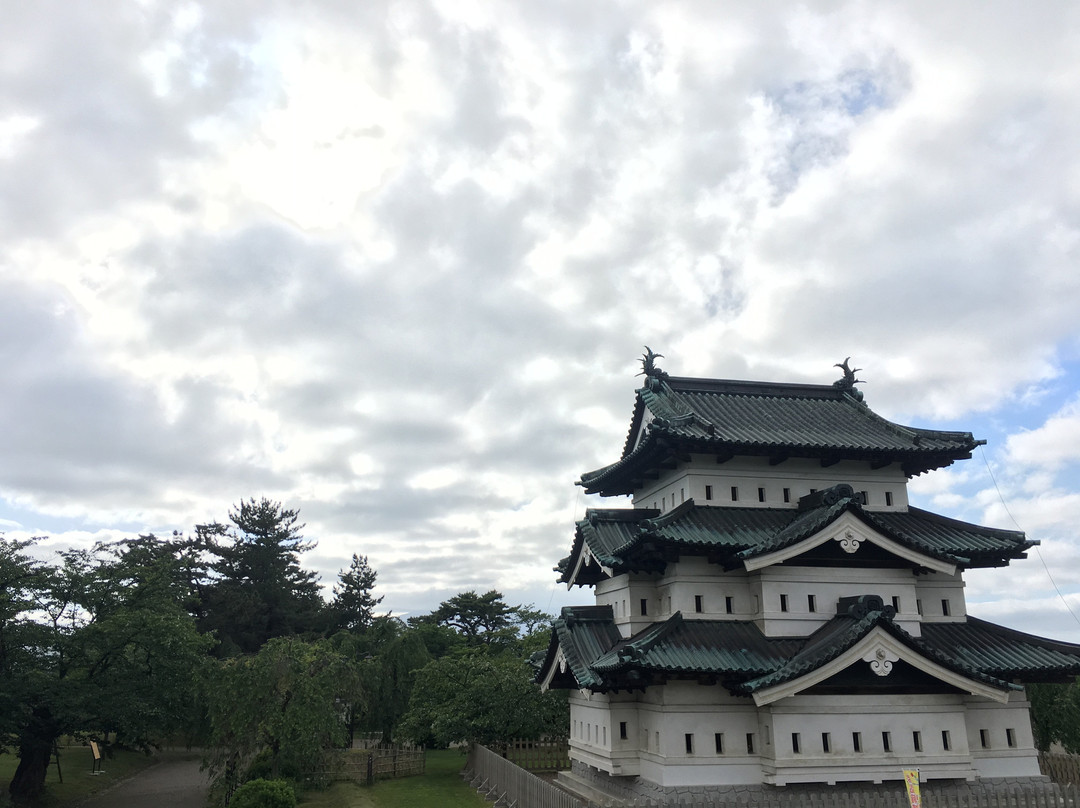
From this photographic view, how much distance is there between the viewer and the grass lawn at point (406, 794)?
26.8 metres

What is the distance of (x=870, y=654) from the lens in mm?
18406

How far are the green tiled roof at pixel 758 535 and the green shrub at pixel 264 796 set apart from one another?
39.6 feet

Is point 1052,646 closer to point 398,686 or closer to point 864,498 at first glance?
point 864,498

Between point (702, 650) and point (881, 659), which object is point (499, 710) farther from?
point (881, 659)

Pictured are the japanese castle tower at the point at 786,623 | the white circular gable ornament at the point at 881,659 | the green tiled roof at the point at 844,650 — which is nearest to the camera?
the green tiled roof at the point at 844,650

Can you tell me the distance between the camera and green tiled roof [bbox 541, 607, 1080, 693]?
18422 millimetres

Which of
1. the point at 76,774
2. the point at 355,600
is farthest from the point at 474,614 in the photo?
the point at 76,774

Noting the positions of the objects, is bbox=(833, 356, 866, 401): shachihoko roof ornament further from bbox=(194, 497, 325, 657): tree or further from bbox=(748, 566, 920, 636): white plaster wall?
bbox=(194, 497, 325, 657): tree

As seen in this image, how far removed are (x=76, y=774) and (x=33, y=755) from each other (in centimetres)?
909

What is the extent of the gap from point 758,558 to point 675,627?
290 cm

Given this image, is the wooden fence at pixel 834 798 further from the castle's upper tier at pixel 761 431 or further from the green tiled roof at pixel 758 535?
the castle's upper tier at pixel 761 431

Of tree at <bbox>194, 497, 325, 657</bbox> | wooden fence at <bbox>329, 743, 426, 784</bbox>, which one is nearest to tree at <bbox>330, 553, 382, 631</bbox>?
tree at <bbox>194, 497, 325, 657</bbox>

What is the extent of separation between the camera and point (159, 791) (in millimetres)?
35656

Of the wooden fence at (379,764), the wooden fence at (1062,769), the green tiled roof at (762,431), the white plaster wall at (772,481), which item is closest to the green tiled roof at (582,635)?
the white plaster wall at (772,481)
